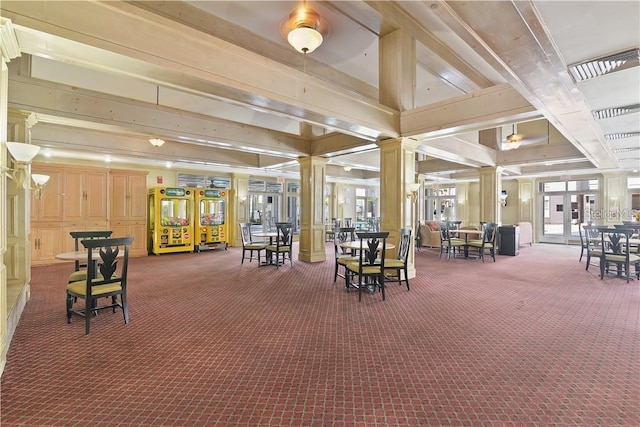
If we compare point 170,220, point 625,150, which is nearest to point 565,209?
point 625,150

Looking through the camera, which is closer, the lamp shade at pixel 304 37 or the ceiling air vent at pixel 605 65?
the ceiling air vent at pixel 605 65

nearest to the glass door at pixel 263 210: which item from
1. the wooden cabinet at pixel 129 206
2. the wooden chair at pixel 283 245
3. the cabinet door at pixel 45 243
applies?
the wooden cabinet at pixel 129 206

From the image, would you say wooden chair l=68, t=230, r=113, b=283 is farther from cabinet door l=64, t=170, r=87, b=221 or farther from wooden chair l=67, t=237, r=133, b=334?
cabinet door l=64, t=170, r=87, b=221

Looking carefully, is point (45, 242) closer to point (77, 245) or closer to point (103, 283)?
point (77, 245)

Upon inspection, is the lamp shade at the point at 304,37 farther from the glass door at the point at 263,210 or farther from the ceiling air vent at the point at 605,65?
the glass door at the point at 263,210

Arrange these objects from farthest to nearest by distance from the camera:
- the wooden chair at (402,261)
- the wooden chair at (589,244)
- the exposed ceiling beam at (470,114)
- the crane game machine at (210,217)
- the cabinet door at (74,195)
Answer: the crane game machine at (210,217) → the cabinet door at (74,195) → the wooden chair at (589,244) → the wooden chair at (402,261) → the exposed ceiling beam at (470,114)

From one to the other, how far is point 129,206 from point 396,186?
283 inches

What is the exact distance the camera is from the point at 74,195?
7539 mm

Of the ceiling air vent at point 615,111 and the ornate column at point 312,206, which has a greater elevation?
the ceiling air vent at point 615,111

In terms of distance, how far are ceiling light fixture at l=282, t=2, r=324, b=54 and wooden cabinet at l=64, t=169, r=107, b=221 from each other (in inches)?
240

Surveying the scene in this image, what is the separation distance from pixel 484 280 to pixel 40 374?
20.6ft

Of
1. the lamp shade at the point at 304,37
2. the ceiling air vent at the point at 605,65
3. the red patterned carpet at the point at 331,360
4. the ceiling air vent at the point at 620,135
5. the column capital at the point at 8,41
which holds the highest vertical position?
the lamp shade at the point at 304,37

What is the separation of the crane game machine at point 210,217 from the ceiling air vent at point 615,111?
9.41 metres

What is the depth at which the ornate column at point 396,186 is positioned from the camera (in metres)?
5.73
